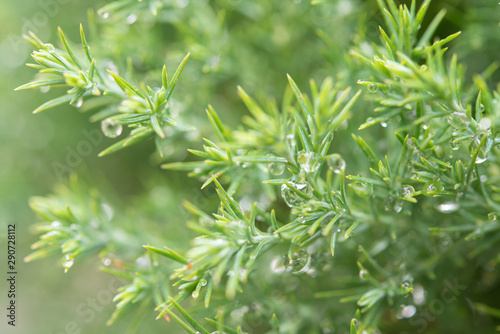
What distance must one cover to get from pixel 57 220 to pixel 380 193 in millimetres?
428

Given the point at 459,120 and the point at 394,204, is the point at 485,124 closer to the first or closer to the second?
the point at 459,120

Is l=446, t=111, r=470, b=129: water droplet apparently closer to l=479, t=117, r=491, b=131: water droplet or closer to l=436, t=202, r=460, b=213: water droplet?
l=479, t=117, r=491, b=131: water droplet

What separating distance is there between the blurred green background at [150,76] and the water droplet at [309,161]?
21 centimetres

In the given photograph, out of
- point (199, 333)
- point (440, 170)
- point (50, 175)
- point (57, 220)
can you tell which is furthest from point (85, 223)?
point (440, 170)

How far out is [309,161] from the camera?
424mm

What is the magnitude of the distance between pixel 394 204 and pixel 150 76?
40 cm

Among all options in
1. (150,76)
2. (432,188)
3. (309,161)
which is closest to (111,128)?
(150,76)

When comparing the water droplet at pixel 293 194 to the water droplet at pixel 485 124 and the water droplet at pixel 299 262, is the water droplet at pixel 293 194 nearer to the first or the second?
the water droplet at pixel 299 262

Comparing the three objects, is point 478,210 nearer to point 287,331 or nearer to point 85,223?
point 287,331

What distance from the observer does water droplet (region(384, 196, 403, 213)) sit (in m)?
0.48

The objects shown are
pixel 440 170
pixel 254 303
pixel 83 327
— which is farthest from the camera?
pixel 83 327

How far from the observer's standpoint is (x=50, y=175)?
37.3 inches

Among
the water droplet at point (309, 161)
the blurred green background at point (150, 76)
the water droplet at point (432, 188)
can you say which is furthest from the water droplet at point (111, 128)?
the water droplet at point (432, 188)

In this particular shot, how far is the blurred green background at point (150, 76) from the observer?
2.24 ft
